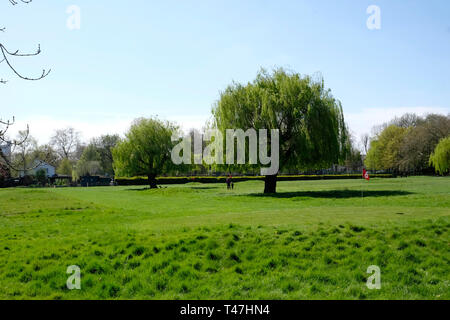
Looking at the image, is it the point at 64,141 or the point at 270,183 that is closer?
the point at 270,183

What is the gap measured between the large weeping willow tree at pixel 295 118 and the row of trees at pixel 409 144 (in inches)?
1684

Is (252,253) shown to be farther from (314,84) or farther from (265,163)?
(314,84)

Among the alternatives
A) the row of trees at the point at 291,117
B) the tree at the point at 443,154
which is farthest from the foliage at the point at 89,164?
the tree at the point at 443,154

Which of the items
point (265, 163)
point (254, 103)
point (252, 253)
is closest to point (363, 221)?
point (252, 253)

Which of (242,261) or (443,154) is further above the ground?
(443,154)

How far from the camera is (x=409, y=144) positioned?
80.6 meters

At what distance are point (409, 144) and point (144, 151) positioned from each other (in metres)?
54.7

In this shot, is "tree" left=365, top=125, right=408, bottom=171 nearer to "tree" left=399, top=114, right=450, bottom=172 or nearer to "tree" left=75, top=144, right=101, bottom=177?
"tree" left=399, top=114, right=450, bottom=172

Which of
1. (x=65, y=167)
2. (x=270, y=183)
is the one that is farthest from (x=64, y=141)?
(x=270, y=183)

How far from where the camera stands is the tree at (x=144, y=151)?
5609cm

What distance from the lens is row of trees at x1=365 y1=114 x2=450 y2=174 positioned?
79.0m
